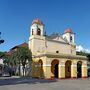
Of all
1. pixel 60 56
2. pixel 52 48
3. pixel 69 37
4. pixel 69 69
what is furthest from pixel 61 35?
pixel 60 56

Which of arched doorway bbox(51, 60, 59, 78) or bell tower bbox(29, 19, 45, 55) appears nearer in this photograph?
arched doorway bbox(51, 60, 59, 78)

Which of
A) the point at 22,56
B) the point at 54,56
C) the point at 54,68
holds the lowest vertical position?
the point at 54,68

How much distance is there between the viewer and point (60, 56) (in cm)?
4344

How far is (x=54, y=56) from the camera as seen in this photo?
42594 millimetres

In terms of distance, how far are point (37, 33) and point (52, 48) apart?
4.99 meters

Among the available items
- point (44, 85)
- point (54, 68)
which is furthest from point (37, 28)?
point (44, 85)

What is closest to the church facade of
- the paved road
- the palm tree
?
the palm tree

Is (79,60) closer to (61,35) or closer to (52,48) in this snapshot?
(52,48)

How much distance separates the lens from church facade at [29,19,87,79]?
139 ft

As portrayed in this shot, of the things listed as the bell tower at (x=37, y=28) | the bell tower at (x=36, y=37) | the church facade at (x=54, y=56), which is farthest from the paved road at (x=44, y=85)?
the bell tower at (x=37, y=28)

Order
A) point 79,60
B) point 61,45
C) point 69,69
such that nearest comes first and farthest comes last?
point 79,60 → point 69,69 → point 61,45

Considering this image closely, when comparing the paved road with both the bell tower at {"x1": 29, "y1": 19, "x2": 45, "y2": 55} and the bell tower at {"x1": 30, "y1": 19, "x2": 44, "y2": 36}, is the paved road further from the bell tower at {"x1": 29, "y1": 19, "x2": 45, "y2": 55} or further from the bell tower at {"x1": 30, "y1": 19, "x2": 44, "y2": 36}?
the bell tower at {"x1": 30, "y1": 19, "x2": 44, "y2": 36}

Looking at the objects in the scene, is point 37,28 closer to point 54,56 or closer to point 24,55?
point 24,55

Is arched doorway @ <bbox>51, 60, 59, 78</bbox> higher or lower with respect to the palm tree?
lower
